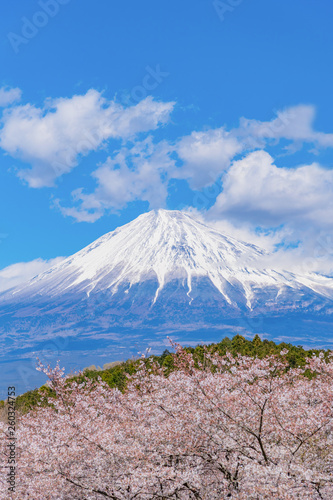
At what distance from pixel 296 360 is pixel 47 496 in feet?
78.4

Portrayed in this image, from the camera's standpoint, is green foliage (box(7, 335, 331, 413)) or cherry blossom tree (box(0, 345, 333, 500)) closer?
cherry blossom tree (box(0, 345, 333, 500))

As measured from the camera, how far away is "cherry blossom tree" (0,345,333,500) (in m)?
9.03

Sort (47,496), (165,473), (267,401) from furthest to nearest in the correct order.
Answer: (47,496), (267,401), (165,473)

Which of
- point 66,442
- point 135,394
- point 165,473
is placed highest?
point 135,394

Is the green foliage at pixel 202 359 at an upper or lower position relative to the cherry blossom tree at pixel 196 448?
upper

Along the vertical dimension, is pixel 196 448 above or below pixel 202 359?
below

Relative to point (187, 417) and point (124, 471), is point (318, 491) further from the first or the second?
point (124, 471)

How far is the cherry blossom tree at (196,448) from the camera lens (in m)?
9.03

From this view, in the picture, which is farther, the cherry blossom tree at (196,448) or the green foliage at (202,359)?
the green foliage at (202,359)

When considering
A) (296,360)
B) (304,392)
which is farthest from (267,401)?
(296,360)

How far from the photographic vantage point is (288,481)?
7984mm

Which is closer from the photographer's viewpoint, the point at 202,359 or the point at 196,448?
the point at 196,448

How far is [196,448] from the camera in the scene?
32.0 feet

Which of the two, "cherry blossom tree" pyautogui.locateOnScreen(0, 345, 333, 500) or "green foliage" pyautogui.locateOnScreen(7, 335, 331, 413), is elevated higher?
"green foliage" pyautogui.locateOnScreen(7, 335, 331, 413)
